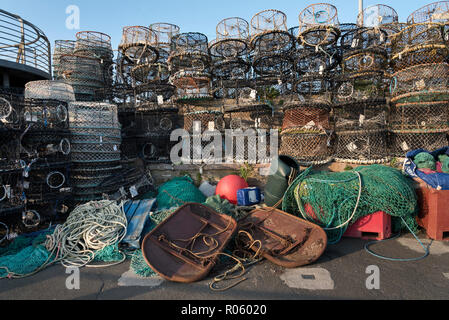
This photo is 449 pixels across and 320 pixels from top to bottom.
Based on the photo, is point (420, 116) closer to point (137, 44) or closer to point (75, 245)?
point (75, 245)

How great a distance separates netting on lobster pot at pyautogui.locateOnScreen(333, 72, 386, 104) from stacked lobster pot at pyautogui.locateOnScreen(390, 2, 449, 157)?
645mm

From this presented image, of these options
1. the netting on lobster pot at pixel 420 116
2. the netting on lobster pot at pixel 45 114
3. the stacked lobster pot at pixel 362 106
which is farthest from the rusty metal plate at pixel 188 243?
the netting on lobster pot at pixel 420 116

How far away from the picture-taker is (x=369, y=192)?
4039 millimetres

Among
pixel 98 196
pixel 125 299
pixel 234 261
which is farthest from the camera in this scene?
pixel 98 196

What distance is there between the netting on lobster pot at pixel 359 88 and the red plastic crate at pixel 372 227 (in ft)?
15.0

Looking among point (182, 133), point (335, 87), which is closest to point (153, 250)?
point (182, 133)

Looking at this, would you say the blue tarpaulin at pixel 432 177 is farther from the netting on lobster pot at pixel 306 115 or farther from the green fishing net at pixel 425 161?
the netting on lobster pot at pixel 306 115

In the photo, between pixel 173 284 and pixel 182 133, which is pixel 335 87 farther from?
pixel 173 284

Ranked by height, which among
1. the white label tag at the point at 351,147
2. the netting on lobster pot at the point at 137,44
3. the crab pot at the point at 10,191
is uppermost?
the netting on lobster pot at the point at 137,44

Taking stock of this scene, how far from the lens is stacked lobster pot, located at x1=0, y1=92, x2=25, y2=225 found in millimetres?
4141

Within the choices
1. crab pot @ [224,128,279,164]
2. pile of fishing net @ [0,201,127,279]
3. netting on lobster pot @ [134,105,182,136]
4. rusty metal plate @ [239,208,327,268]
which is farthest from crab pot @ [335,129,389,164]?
pile of fishing net @ [0,201,127,279]

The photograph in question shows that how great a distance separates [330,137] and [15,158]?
8.25 metres

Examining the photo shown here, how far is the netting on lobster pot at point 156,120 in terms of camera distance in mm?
→ 8352

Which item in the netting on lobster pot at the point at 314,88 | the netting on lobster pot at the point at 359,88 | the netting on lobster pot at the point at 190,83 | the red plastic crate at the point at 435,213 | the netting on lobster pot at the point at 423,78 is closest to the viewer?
the red plastic crate at the point at 435,213
